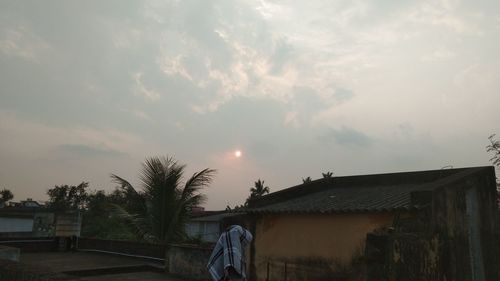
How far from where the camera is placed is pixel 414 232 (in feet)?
25.4

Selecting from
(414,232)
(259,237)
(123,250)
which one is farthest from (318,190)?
(123,250)

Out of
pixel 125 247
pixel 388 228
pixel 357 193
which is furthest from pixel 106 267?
pixel 388 228

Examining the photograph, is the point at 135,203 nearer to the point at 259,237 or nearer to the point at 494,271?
the point at 259,237

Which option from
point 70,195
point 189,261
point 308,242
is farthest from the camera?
point 70,195

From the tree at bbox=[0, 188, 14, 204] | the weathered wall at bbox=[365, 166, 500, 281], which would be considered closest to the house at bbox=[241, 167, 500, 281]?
the weathered wall at bbox=[365, 166, 500, 281]

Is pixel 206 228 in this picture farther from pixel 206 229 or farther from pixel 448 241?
pixel 448 241

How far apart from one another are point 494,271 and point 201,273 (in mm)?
8493

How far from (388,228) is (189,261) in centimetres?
736

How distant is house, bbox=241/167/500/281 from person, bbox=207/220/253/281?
316 centimetres

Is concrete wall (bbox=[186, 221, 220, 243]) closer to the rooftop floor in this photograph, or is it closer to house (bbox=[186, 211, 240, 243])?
house (bbox=[186, 211, 240, 243])

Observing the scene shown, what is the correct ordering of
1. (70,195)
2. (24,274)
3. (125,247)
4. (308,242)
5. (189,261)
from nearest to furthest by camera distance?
(24,274) → (308,242) → (189,261) → (125,247) → (70,195)

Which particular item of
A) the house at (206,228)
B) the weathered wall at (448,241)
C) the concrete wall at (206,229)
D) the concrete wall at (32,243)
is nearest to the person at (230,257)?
the weathered wall at (448,241)

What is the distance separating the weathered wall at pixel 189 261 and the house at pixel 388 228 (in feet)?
6.03

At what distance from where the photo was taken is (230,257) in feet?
16.2
